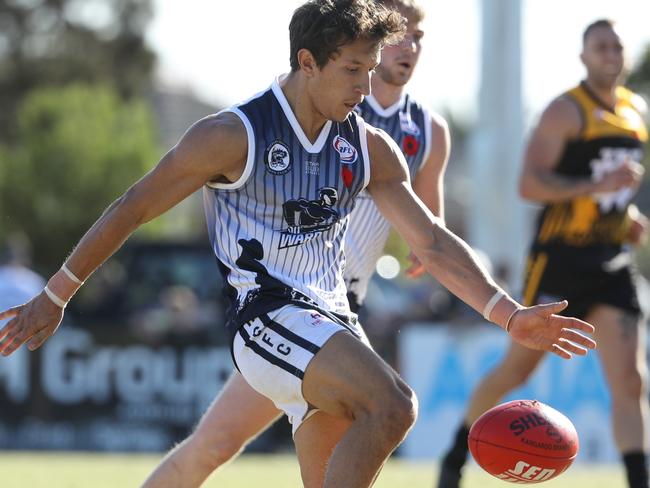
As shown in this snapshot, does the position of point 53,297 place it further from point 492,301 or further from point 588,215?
point 588,215

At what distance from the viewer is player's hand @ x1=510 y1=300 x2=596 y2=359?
5.27 meters

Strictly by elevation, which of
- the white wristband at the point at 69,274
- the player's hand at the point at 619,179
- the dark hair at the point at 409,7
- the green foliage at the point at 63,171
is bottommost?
the green foliage at the point at 63,171

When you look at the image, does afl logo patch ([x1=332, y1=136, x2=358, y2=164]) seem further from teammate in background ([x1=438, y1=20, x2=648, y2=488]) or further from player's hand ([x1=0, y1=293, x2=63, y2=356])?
teammate in background ([x1=438, y1=20, x2=648, y2=488])

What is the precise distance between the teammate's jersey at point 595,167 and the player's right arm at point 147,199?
3.34 m

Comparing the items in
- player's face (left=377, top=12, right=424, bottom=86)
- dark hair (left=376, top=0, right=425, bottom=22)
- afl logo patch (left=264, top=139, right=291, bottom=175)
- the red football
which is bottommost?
the red football

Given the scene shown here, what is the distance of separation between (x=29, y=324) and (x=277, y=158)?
1181 mm

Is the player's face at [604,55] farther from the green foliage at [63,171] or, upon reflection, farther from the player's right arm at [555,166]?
the green foliage at [63,171]

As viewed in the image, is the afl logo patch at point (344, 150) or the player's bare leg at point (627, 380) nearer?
the afl logo patch at point (344, 150)

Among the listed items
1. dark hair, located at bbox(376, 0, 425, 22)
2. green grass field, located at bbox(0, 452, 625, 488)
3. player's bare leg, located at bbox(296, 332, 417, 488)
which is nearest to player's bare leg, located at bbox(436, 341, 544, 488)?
green grass field, located at bbox(0, 452, 625, 488)

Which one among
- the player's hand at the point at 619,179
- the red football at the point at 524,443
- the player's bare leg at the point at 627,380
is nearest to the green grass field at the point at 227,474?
the player's bare leg at the point at 627,380

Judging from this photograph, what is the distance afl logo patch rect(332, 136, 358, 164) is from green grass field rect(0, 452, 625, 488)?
482 cm

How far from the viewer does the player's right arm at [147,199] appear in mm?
5293

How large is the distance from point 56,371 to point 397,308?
5930mm

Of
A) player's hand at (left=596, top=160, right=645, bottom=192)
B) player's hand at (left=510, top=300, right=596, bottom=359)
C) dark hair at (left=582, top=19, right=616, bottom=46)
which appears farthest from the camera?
dark hair at (left=582, top=19, right=616, bottom=46)
